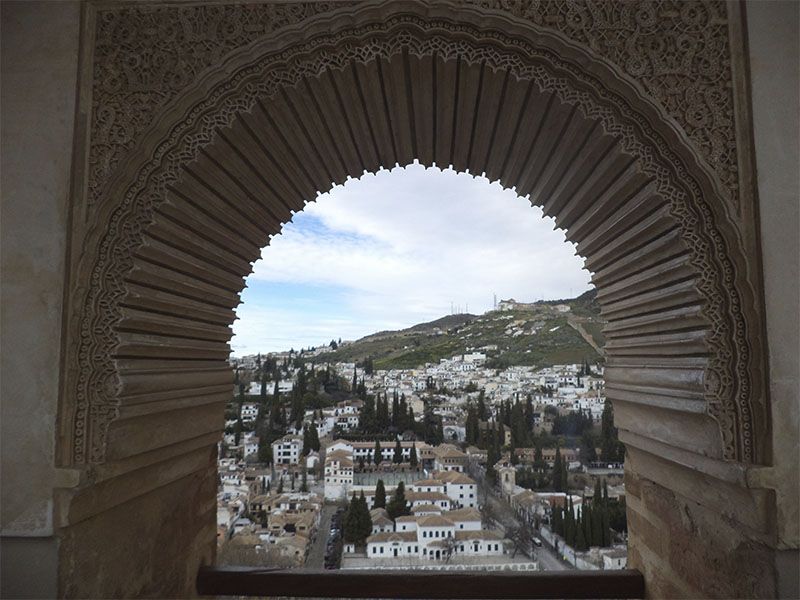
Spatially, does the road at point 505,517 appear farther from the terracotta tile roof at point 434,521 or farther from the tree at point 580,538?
the terracotta tile roof at point 434,521

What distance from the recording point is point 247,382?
33.9 feet

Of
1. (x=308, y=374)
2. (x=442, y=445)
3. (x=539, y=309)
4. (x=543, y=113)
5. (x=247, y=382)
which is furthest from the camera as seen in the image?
(x=539, y=309)

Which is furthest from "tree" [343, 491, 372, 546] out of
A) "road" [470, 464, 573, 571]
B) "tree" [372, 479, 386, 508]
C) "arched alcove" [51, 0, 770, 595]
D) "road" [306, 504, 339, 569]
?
"arched alcove" [51, 0, 770, 595]

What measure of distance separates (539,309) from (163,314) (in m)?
10.5

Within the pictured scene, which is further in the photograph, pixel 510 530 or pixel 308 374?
pixel 308 374

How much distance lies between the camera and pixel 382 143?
10.0 feet

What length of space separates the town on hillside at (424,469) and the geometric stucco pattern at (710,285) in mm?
2016

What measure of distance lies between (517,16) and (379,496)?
5754 mm

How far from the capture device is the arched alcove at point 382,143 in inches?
85.5

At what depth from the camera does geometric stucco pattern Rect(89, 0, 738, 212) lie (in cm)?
226

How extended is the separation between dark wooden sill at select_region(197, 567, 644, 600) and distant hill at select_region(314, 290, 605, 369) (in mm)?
3959

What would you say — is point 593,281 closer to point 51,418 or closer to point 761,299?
point 761,299

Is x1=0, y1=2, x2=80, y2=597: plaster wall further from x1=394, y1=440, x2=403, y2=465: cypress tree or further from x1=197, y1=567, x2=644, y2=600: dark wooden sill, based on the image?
x1=394, y1=440, x2=403, y2=465: cypress tree

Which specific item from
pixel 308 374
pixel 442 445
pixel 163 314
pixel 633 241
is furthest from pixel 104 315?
pixel 308 374
